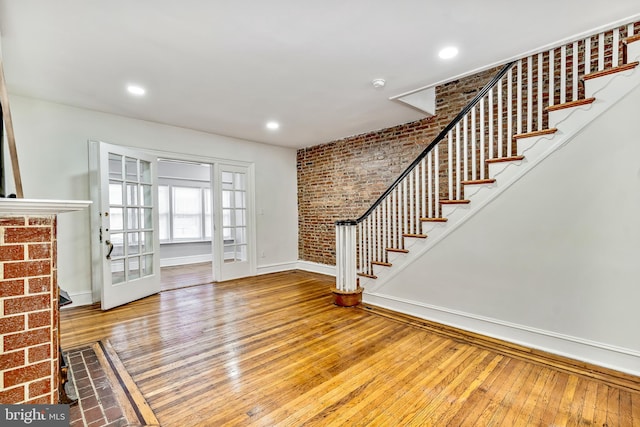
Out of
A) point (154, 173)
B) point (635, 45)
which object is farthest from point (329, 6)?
point (154, 173)

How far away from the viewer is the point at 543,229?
8.42 ft

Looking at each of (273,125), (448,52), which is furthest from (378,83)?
(273,125)

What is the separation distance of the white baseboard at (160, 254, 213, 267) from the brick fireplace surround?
6164 mm

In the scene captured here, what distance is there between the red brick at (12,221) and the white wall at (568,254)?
10.8 ft

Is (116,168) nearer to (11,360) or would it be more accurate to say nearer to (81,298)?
(81,298)

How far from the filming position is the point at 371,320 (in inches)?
Answer: 131

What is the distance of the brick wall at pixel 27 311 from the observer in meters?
1.24

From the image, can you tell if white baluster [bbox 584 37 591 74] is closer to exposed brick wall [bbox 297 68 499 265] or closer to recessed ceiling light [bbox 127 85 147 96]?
exposed brick wall [bbox 297 68 499 265]

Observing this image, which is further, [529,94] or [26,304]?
[529,94]

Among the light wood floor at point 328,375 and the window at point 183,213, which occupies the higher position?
the window at point 183,213

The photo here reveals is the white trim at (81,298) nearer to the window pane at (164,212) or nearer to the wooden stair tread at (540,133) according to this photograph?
the window pane at (164,212)

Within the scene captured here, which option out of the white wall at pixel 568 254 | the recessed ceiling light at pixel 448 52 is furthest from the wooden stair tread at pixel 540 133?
the recessed ceiling light at pixel 448 52

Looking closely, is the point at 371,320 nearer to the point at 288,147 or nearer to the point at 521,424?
the point at 521,424

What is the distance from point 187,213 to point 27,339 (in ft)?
21.8
